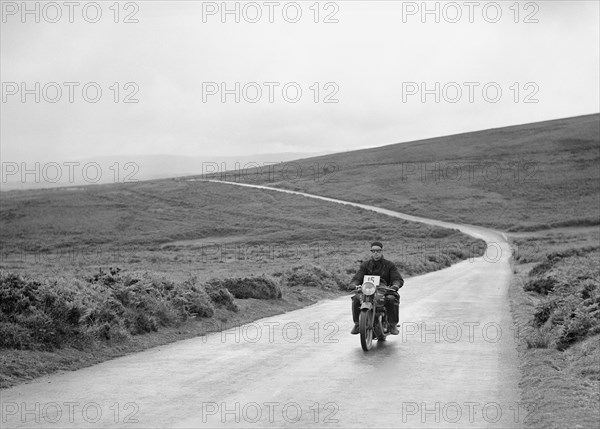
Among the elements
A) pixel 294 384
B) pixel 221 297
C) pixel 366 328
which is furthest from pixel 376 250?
pixel 221 297

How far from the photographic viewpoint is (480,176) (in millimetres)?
135875

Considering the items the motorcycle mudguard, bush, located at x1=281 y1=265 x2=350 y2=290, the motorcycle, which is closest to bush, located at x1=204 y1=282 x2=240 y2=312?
the motorcycle

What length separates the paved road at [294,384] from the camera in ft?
30.1

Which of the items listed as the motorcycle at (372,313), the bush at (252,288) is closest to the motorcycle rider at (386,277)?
the motorcycle at (372,313)

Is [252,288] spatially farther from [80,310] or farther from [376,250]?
[80,310]

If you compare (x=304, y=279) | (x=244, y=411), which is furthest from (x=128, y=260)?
(x=244, y=411)

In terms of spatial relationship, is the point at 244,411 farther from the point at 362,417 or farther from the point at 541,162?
the point at 541,162

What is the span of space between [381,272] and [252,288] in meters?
8.92

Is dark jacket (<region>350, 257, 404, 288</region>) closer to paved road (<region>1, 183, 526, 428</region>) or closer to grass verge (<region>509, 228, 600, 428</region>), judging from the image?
paved road (<region>1, 183, 526, 428</region>)

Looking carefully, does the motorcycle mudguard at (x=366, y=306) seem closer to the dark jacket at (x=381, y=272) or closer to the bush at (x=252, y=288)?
the dark jacket at (x=381, y=272)

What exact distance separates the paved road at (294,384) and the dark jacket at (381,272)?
134 centimetres

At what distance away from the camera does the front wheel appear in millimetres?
14625

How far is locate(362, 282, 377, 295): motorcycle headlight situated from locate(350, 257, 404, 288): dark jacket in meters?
0.61

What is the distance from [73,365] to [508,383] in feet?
24.5
